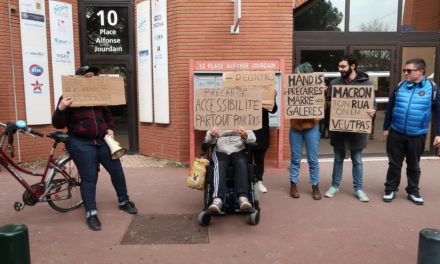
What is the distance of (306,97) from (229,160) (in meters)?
1.51

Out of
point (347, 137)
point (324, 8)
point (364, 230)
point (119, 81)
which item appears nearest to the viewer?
point (364, 230)

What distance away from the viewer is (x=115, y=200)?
5.18m

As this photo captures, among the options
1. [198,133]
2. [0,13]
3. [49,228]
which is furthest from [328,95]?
[0,13]

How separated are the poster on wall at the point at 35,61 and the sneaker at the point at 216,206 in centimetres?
502

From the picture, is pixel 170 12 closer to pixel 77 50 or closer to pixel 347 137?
pixel 77 50

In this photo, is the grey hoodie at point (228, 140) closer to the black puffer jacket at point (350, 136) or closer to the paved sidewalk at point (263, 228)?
the paved sidewalk at point (263, 228)

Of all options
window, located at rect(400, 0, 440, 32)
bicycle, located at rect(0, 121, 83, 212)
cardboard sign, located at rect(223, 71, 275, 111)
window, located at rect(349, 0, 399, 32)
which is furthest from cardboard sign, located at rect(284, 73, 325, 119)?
window, located at rect(400, 0, 440, 32)

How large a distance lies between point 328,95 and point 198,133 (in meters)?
2.77

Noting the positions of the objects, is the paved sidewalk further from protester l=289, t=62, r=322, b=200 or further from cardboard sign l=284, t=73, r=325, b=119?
cardboard sign l=284, t=73, r=325, b=119

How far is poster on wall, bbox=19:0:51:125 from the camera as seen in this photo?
277 inches

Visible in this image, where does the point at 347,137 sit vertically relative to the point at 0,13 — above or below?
below

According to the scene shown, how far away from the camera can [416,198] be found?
4.97 metres

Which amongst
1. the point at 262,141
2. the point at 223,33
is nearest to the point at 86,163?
the point at 262,141

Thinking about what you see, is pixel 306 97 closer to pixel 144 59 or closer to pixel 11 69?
pixel 144 59
